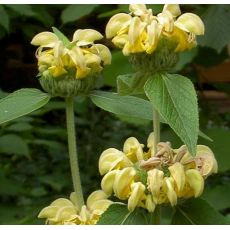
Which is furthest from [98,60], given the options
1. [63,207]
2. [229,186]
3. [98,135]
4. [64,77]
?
[98,135]

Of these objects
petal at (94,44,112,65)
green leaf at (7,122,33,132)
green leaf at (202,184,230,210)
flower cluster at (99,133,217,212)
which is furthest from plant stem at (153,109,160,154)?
green leaf at (7,122,33,132)

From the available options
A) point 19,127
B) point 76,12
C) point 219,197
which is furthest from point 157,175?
point 76,12

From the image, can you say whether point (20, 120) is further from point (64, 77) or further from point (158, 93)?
point (158, 93)

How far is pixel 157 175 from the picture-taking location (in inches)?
25.4

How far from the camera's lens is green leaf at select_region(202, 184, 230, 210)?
1439 millimetres

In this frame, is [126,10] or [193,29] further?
[126,10]

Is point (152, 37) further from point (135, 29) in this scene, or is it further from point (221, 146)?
point (221, 146)

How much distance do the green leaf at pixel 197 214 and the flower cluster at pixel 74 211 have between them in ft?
0.26

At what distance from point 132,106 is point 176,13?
11cm

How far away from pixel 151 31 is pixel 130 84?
0.06 meters

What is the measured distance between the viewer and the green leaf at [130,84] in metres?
0.68

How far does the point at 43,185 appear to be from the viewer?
229cm

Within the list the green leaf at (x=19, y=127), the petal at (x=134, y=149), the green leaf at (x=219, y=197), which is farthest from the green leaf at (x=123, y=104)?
the green leaf at (x=19, y=127)

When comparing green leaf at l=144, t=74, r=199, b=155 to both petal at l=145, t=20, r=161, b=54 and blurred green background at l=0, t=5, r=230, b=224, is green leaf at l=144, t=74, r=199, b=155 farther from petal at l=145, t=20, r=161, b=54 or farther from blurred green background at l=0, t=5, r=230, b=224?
blurred green background at l=0, t=5, r=230, b=224
